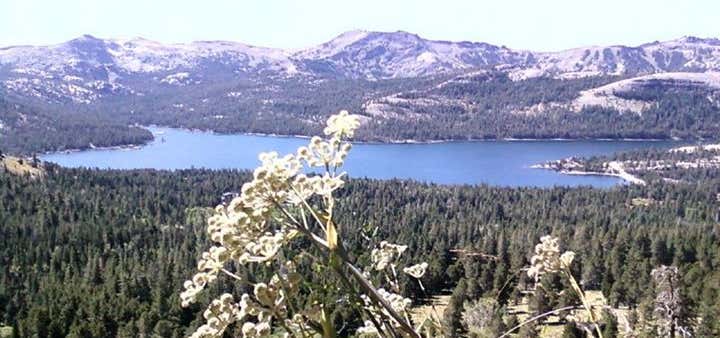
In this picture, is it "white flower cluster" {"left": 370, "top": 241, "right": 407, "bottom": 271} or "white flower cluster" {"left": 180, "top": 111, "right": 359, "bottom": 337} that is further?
"white flower cluster" {"left": 370, "top": 241, "right": 407, "bottom": 271}

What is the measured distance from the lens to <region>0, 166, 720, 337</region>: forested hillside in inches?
1833

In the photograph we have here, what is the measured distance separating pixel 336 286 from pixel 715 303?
46.3m

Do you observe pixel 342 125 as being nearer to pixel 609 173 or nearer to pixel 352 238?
pixel 352 238

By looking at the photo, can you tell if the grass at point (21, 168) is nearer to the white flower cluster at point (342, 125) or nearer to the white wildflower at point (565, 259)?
the white flower cluster at point (342, 125)

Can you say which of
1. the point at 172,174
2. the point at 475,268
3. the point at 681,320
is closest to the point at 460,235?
the point at 475,268

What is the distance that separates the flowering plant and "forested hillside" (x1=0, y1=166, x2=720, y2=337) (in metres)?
0.17

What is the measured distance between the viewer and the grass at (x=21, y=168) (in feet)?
386

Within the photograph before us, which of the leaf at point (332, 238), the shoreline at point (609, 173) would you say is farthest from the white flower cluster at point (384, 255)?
the shoreline at point (609, 173)

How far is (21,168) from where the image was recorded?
121m

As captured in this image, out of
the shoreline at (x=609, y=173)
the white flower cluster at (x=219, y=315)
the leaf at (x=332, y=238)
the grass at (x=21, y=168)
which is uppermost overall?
the leaf at (x=332, y=238)

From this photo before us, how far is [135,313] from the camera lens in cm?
4784

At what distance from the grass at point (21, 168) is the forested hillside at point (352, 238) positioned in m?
2.18

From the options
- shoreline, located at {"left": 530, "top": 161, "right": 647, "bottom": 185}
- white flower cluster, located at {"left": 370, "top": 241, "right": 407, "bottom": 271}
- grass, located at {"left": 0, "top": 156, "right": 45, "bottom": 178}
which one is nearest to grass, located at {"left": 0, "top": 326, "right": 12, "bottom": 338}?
white flower cluster, located at {"left": 370, "top": 241, "right": 407, "bottom": 271}

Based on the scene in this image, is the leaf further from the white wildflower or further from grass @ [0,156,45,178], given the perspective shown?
grass @ [0,156,45,178]
